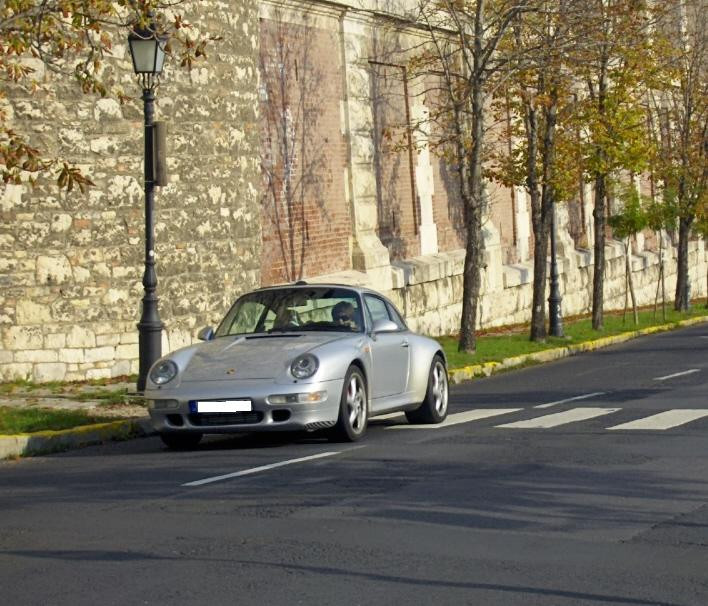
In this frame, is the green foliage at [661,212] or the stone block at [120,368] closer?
the stone block at [120,368]

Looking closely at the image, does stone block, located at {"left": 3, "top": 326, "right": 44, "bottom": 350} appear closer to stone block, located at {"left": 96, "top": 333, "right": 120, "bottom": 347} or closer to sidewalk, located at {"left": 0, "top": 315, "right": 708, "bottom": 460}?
stone block, located at {"left": 96, "top": 333, "right": 120, "bottom": 347}

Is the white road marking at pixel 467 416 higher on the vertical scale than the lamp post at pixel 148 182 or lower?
lower

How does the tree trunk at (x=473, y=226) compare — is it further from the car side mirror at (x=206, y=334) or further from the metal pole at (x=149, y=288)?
the car side mirror at (x=206, y=334)

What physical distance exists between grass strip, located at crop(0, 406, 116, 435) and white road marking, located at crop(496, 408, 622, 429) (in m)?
4.25

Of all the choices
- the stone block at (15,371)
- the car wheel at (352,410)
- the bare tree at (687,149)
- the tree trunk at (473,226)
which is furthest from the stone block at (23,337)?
the bare tree at (687,149)

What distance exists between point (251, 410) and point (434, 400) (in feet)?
10.0

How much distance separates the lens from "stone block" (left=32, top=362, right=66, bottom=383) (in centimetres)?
2197

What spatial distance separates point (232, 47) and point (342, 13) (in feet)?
23.6

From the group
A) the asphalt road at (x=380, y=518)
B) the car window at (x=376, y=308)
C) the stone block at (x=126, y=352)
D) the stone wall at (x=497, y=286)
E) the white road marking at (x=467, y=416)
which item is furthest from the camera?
the stone wall at (x=497, y=286)

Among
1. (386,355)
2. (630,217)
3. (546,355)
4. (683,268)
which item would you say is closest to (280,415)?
(386,355)

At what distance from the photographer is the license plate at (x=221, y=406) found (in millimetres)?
14383

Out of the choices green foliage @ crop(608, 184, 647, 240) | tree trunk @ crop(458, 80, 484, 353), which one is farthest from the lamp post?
green foliage @ crop(608, 184, 647, 240)

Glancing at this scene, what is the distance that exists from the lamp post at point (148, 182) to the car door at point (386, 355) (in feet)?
11.1

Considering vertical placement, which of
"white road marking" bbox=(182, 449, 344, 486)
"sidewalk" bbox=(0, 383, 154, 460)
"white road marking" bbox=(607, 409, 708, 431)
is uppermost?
"sidewalk" bbox=(0, 383, 154, 460)
